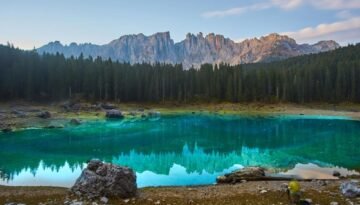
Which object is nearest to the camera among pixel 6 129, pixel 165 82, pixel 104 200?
pixel 104 200

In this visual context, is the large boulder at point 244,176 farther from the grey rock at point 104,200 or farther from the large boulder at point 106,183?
the grey rock at point 104,200

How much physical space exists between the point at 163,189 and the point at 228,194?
17.0ft

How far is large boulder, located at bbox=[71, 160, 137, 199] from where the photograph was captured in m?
21.2

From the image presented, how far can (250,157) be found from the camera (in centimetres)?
4516

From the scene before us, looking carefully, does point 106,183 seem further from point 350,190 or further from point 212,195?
point 350,190

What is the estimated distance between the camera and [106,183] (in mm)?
21484

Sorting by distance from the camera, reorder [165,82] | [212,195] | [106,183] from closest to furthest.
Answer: [106,183] < [212,195] < [165,82]

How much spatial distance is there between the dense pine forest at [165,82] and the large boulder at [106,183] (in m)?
123

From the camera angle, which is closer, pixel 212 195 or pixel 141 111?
pixel 212 195

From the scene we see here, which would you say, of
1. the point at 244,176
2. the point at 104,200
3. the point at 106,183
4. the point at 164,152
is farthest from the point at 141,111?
the point at 104,200

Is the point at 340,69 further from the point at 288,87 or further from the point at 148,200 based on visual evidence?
the point at 148,200

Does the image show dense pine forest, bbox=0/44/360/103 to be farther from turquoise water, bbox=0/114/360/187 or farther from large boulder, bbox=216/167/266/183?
large boulder, bbox=216/167/266/183

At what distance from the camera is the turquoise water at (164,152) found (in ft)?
115

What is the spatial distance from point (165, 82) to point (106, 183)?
142437mm
